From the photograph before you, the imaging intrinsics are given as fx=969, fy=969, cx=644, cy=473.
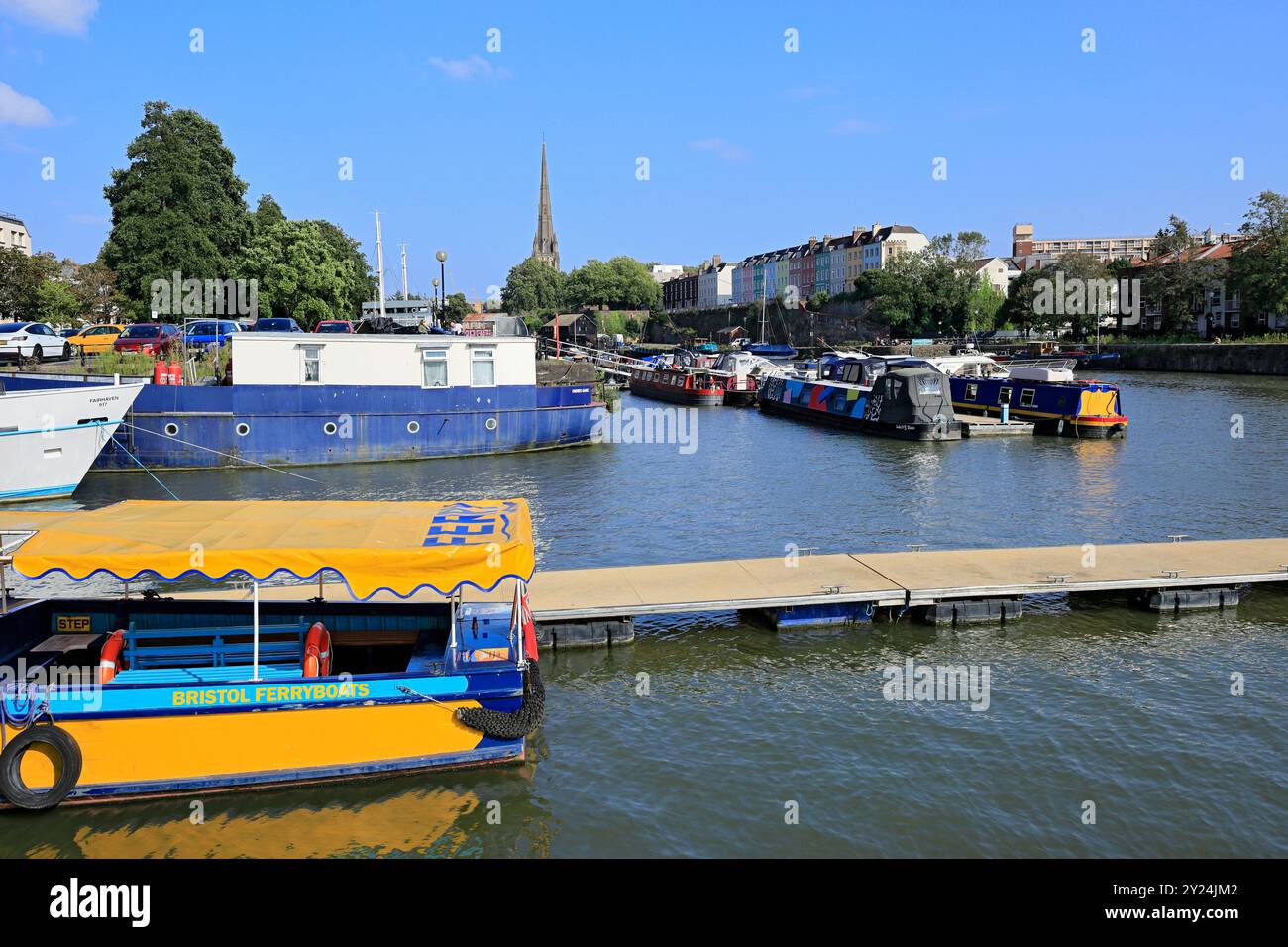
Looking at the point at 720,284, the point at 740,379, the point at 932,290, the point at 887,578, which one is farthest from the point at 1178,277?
the point at 720,284

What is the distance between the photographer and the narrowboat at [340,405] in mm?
31875

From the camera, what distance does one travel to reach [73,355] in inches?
1671

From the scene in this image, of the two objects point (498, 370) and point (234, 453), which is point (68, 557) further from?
point (498, 370)

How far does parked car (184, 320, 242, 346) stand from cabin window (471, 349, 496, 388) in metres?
13.4

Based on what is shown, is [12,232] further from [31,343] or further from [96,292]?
[31,343]

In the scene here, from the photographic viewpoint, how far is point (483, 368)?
3528cm

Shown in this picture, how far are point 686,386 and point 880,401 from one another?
63.9 ft

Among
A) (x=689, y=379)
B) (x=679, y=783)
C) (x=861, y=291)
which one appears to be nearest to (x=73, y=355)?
(x=689, y=379)

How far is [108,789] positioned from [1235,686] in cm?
1378

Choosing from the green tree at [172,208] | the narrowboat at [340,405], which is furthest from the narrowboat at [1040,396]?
the green tree at [172,208]

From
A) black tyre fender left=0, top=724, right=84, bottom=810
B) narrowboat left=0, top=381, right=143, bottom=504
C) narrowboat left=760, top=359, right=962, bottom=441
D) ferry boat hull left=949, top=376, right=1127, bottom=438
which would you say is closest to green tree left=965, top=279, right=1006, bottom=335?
narrowboat left=760, top=359, right=962, bottom=441

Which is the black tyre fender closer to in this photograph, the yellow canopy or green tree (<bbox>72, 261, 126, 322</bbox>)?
the yellow canopy

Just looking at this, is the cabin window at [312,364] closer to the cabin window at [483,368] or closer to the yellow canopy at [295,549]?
the cabin window at [483,368]

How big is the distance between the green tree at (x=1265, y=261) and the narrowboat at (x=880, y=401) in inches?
1866
